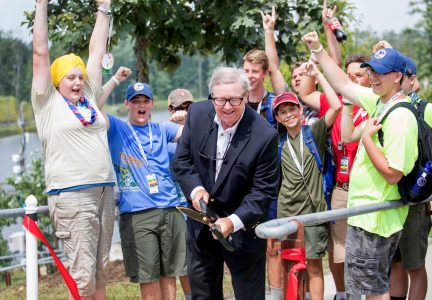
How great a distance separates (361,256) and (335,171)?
131 centimetres

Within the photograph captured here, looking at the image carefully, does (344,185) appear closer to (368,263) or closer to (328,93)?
(328,93)

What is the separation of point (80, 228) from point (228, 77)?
4.67ft

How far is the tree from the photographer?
744 centimetres

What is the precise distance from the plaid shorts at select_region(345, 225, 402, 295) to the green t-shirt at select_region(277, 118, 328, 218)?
3.19 ft

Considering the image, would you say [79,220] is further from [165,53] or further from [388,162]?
[165,53]

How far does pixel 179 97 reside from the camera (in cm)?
576

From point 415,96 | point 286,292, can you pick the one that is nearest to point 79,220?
point 286,292

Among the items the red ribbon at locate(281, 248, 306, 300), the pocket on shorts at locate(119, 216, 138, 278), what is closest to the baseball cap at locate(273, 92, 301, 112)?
the pocket on shorts at locate(119, 216, 138, 278)

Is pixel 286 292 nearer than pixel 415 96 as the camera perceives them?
Yes

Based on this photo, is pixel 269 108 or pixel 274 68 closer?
pixel 269 108

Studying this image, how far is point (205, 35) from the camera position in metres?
8.42

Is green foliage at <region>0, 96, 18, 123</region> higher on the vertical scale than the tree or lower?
higher

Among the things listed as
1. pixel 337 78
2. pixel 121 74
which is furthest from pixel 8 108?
pixel 337 78

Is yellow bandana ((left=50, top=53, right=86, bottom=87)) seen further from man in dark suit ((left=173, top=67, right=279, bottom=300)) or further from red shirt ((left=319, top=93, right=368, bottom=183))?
red shirt ((left=319, top=93, right=368, bottom=183))
